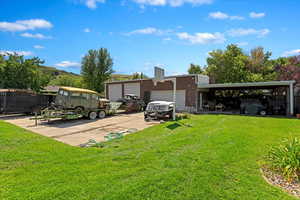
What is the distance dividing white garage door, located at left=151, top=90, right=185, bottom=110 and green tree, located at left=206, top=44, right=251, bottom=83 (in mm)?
11642

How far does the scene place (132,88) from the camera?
72.3 ft

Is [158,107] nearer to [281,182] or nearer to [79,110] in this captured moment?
[79,110]

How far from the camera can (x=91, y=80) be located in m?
31.9

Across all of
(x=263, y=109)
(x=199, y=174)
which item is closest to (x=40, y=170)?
(x=199, y=174)

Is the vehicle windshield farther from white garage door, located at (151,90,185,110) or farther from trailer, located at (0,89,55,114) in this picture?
trailer, located at (0,89,55,114)

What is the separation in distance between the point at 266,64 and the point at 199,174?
30.3 m

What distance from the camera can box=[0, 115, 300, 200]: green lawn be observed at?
2807 mm

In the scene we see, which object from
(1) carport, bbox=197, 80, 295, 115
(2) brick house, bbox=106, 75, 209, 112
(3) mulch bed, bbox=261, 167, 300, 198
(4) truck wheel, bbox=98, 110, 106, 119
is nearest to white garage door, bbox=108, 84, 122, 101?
(2) brick house, bbox=106, 75, 209, 112

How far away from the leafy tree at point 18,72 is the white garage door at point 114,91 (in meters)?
10.8

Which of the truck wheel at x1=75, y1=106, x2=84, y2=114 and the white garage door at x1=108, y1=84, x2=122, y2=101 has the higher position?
the white garage door at x1=108, y1=84, x2=122, y2=101

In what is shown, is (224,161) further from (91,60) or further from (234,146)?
(91,60)

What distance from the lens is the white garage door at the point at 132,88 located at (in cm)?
2140

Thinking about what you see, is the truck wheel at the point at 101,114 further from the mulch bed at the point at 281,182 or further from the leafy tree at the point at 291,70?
the leafy tree at the point at 291,70

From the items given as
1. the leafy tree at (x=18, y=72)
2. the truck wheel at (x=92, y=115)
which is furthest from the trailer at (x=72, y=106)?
the leafy tree at (x=18, y=72)
